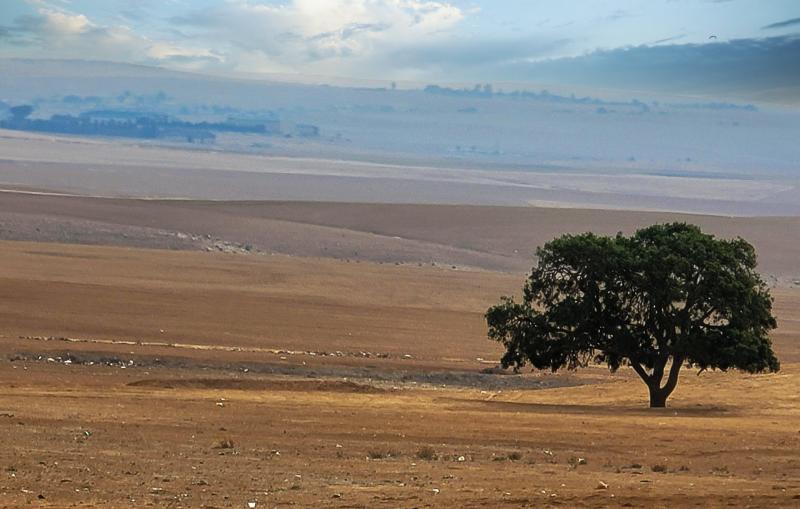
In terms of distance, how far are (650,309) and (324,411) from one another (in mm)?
9251

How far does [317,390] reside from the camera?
1255 inches

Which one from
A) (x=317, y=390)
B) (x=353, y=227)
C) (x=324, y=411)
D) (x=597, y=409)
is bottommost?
(x=317, y=390)

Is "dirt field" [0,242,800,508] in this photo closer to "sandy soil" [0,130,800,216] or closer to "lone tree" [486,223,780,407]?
"lone tree" [486,223,780,407]

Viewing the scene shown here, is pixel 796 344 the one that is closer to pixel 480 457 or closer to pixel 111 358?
pixel 111 358

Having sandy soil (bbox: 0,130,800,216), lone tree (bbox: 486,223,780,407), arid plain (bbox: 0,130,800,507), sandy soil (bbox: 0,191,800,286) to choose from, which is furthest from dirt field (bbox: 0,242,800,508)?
sandy soil (bbox: 0,130,800,216)

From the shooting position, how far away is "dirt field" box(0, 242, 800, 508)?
50.5 feet

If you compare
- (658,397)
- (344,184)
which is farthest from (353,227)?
(658,397)

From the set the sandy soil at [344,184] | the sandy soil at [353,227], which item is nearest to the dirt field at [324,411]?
the sandy soil at [353,227]

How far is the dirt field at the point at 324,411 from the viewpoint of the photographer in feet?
50.5

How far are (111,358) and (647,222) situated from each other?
6916 centimetres

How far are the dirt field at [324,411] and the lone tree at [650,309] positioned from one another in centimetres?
112

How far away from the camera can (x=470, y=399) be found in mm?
31453

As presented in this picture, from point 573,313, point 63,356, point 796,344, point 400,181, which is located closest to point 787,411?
point 573,313

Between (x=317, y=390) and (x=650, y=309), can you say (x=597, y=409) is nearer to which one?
(x=650, y=309)
